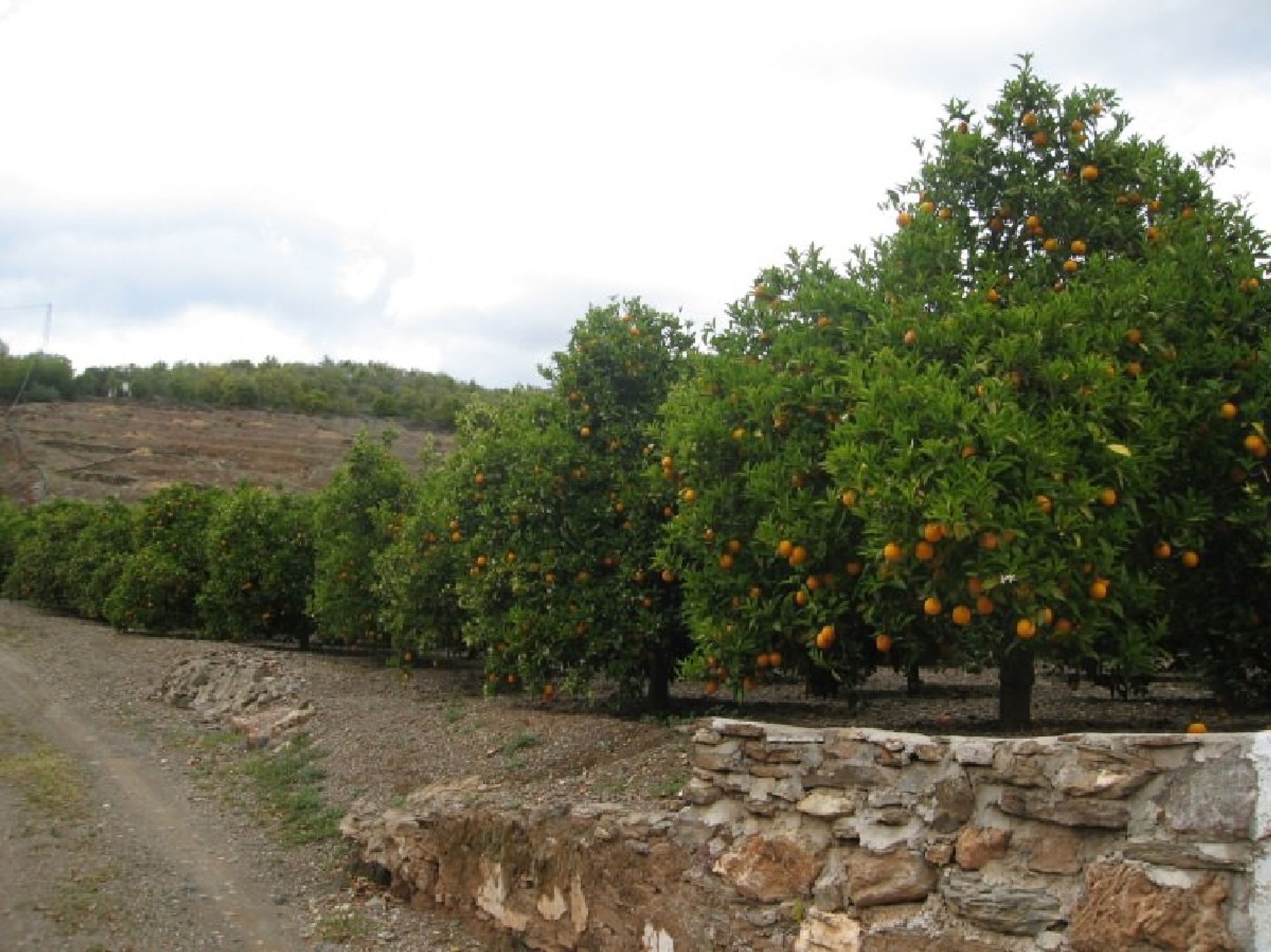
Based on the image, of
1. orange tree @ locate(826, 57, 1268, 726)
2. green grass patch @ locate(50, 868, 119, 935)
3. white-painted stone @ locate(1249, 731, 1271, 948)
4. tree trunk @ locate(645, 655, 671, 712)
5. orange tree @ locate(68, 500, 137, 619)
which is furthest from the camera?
orange tree @ locate(68, 500, 137, 619)

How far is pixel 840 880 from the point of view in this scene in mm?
4824

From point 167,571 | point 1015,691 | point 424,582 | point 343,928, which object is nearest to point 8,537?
point 167,571

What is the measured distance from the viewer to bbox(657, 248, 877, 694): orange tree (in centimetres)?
601

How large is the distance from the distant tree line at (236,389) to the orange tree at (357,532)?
4359cm

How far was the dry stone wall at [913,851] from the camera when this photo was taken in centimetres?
354

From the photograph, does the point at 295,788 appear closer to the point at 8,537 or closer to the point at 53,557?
the point at 53,557

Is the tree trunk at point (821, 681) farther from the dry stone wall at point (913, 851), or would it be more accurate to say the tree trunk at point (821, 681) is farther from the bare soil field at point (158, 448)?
the bare soil field at point (158, 448)

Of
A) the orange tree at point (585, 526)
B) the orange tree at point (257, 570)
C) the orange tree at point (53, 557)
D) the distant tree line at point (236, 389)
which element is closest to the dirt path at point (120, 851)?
the orange tree at point (585, 526)

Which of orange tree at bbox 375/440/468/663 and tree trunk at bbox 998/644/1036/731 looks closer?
tree trunk at bbox 998/644/1036/731

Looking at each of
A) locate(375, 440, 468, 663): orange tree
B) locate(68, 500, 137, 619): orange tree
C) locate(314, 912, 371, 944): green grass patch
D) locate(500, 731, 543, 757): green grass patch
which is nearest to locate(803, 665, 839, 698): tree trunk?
locate(500, 731, 543, 757): green grass patch

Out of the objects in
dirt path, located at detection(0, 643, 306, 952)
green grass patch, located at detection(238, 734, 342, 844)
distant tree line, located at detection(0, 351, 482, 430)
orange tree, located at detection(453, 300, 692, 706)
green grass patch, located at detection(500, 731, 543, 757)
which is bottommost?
dirt path, located at detection(0, 643, 306, 952)

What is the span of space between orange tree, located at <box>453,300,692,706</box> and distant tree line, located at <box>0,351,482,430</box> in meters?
52.0

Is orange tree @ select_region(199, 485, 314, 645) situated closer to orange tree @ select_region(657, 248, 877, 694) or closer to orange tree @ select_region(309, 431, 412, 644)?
orange tree @ select_region(309, 431, 412, 644)

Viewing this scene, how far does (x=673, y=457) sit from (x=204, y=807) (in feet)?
20.7
